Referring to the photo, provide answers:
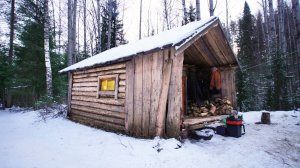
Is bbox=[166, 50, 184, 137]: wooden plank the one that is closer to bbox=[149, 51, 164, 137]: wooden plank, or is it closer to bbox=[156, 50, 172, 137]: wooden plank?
bbox=[156, 50, 172, 137]: wooden plank

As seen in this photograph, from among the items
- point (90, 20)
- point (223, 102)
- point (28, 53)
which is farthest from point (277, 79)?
point (90, 20)

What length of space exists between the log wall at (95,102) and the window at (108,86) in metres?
0.12

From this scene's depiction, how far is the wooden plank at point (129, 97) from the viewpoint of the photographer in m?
6.63

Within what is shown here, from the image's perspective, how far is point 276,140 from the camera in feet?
20.6

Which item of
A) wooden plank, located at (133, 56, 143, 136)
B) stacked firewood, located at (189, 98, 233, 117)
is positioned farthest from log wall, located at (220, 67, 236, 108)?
wooden plank, located at (133, 56, 143, 136)

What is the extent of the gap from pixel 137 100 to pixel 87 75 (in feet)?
12.6

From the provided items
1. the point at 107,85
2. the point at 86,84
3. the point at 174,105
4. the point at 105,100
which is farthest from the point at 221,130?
the point at 86,84

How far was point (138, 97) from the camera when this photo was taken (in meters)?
6.44

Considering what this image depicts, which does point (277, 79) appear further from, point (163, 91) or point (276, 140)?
point (163, 91)

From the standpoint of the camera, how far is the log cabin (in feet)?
19.0

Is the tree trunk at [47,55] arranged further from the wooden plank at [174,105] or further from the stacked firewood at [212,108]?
the wooden plank at [174,105]

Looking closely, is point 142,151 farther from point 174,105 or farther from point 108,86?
point 108,86

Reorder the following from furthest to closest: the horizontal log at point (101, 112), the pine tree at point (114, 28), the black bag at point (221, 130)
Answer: the pine tree at point (114, 28), the horizontal log at point (101, 112), the black bag at point (221, 130)

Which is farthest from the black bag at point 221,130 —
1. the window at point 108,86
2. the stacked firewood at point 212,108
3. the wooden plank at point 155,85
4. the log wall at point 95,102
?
the window at point 108,86
